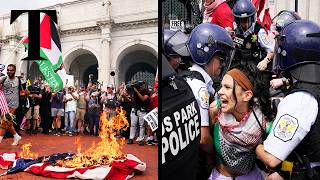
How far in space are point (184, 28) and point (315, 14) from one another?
8761 millimetres

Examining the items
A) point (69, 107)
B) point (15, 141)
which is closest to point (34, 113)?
point (69, 107)

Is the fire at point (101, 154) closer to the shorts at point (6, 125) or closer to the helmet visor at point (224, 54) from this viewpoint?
the shorts at point (6, 125)

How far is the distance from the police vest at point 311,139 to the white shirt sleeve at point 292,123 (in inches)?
0.9

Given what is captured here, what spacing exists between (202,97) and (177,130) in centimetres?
33

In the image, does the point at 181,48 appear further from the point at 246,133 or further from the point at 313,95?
the point at 313,95

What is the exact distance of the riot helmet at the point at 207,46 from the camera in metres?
2.17

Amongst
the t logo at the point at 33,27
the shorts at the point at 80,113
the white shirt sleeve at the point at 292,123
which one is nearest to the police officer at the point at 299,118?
the white shirt sleeve at the point at 292,123

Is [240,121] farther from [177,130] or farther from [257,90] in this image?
[177,130]

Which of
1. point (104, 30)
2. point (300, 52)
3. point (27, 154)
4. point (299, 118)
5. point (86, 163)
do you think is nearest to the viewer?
point (299, 118)

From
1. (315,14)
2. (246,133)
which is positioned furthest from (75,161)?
(315,14)

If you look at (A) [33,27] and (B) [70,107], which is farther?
(B) [70,107]

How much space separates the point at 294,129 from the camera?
154cm

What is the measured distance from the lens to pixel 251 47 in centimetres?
295

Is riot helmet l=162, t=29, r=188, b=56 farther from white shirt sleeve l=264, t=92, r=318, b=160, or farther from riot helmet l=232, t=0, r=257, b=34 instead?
white shirt sleeve l=264, t=92, r=318, b=160
